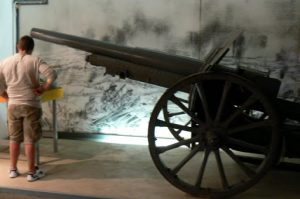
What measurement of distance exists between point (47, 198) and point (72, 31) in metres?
2.56

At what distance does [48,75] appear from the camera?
3.56 metres

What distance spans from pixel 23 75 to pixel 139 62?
0.99 metres

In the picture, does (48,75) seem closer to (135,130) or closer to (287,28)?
(135,130)

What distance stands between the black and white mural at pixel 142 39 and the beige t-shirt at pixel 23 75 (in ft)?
5.56

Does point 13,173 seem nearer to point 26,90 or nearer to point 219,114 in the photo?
point 26,90

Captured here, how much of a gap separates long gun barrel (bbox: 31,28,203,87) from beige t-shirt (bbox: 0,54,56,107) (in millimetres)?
374

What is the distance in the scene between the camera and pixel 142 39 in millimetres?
5043

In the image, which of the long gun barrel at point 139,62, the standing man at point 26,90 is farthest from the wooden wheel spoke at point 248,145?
the standing man at point 26,90

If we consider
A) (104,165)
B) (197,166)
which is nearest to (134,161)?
(104,165)

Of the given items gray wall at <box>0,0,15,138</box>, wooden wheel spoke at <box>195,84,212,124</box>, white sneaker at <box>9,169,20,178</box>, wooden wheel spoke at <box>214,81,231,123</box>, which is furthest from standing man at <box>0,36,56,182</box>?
gray wall at <box>0,0,15,138</box>

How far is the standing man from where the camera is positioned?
3.57 metres

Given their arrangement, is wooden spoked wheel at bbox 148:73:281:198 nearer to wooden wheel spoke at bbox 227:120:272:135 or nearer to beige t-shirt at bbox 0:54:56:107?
wooden wheel spoke at bbox 227:120:272:135

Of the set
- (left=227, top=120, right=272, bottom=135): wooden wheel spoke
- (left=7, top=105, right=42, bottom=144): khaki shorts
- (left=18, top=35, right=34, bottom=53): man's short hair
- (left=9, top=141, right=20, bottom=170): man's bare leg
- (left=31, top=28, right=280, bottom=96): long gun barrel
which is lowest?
(left=9, top=141, right=20, bottom=170): man's bare leg

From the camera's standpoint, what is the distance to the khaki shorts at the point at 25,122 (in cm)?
359
